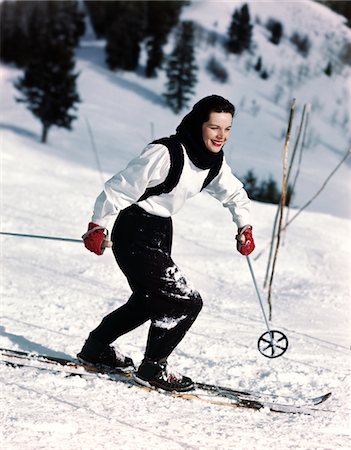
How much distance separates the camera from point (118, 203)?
3.03 metres

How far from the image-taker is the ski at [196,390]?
126 inches

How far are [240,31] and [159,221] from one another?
5112 cm

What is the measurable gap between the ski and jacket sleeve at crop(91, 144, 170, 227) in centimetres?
85

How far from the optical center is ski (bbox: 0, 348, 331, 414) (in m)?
3.20

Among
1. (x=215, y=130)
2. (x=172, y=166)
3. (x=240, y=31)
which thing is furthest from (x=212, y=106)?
(x=240, y=31)

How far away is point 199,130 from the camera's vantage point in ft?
10.1

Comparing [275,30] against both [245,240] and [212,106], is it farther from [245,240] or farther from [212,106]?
[212,106]

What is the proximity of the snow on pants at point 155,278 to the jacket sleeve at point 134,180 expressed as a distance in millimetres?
159

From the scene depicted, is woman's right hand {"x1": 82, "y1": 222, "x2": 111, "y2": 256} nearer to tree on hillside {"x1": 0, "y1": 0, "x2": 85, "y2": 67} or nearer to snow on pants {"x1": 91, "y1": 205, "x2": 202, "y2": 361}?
snow on pants {"x1": 91, "y1": 205, "x2": 202, "y2": 361}

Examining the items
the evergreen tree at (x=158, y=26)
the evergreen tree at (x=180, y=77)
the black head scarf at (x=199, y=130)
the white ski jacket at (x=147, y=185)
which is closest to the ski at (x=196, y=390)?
the white ski jacket at (x=147, y=185)

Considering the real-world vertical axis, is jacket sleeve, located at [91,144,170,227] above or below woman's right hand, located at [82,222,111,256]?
above

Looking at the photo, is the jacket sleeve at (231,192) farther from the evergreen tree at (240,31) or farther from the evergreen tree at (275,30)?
the evergreen tree at (275,30)

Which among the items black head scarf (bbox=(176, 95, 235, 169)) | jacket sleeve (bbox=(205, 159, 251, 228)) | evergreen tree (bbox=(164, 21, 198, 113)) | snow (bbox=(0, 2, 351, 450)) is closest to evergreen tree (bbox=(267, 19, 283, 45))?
→ evergreen tree (bbox=(164, 21, 198, 113))

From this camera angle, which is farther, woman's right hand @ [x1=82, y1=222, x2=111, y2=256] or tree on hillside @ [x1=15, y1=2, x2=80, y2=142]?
tree on hillside @ [x1=15, y1=2, x2=80, y2=142]
